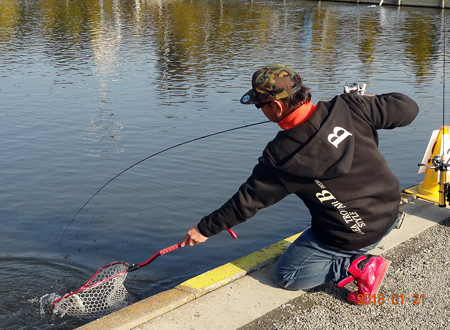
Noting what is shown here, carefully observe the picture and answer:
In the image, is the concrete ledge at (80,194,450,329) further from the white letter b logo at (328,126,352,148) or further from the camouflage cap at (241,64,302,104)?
the camouflage cap at (241,64,302,104)

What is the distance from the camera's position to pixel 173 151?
10.5 meters

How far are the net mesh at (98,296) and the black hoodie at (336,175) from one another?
120 centimetres

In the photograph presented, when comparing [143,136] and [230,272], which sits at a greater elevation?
[230,272]

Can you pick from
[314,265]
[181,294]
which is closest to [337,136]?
[314,265]

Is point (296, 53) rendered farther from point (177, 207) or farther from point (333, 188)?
point (333, 188)

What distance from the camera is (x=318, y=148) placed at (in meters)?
4.04

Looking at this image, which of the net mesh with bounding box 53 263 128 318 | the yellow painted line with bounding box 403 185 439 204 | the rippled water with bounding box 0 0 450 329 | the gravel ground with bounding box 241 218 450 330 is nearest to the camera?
the gravel ground with bounding box 241 218 450 330

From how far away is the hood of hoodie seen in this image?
4.04m

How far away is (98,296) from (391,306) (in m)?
2.30

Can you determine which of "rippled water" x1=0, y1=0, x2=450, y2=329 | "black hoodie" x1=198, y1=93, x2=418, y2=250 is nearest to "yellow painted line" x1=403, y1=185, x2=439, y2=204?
"rippled water" x1=0, y1=0, x2=450, y2=329

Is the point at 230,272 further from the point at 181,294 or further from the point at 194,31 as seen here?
the point at 194,31

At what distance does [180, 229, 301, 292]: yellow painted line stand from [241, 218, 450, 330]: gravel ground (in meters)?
0.51

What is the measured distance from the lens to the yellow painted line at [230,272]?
4.70m

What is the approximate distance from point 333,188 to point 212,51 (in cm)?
1848
